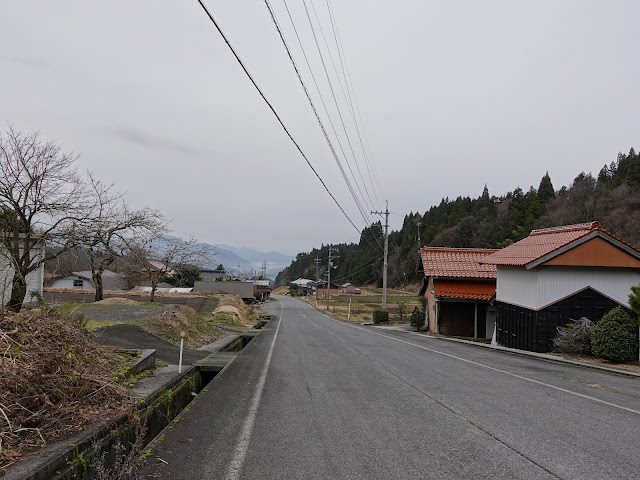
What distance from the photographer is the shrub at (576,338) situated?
15.7m

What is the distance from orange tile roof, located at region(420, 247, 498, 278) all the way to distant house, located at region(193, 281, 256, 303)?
39139mm

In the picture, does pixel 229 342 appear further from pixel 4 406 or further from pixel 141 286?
pixel 141 286

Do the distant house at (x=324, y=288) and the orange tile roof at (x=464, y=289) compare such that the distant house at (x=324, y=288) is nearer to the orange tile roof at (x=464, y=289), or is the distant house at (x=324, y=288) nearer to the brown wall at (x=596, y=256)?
the orange tile roof at (x=464, y=289)

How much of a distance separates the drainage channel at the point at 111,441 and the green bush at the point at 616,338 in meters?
12.4

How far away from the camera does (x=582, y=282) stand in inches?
677

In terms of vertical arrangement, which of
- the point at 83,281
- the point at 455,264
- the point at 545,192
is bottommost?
the point at 83,281

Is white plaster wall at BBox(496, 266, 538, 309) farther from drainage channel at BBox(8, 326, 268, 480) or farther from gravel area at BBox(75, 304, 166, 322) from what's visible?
gravel area at BBox(75, 304, 166, 322)

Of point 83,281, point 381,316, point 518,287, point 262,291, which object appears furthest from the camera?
point 262,291

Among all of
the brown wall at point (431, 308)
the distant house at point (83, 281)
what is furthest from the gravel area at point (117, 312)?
the distant house at point (83, 281)

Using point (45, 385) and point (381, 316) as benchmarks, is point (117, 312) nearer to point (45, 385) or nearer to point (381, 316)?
point (45, 385)

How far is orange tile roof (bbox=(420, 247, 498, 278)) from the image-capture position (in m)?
29.7

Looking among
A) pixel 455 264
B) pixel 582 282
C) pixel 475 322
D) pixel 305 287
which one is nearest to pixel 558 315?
pixel 582 282

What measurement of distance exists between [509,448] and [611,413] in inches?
123

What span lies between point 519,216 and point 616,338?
59.3 metres
